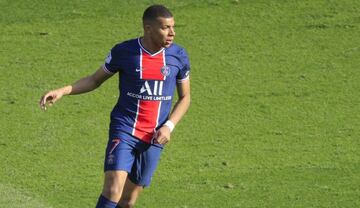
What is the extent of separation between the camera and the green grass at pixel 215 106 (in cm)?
1230

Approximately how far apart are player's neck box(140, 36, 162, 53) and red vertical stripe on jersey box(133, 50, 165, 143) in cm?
4

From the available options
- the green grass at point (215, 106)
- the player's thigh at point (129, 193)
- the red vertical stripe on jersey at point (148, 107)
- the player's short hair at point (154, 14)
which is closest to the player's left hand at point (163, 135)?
the red vertical stripe on jersey at point (148, 107)

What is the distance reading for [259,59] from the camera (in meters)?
15.7

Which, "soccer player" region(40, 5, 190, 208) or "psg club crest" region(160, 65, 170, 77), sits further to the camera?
"psg club crest" region(160, 65, 170, 77)

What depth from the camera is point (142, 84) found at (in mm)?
10227

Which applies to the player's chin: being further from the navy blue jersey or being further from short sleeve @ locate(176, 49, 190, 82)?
short sleeve @ locate(176, 49, 190, 82)

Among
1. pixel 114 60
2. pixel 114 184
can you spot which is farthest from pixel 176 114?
pixel 114 184

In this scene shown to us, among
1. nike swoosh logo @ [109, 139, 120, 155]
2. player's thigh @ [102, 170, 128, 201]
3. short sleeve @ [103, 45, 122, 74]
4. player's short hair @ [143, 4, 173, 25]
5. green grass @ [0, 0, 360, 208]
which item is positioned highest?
player's short hair @ [143, 4, 173, 25]

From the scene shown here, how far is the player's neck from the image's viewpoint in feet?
33.6

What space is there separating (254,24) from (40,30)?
3.14 metres

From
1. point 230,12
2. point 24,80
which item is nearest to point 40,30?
point 24,80

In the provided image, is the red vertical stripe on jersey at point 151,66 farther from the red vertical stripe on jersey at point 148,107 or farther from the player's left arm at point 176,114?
the player's left arm at point 176,114

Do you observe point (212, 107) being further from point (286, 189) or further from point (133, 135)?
point (133, 135)

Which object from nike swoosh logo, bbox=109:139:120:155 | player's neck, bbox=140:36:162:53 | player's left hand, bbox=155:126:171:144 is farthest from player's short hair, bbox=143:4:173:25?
nike swoosh logo, bbox=109:139:120:155
